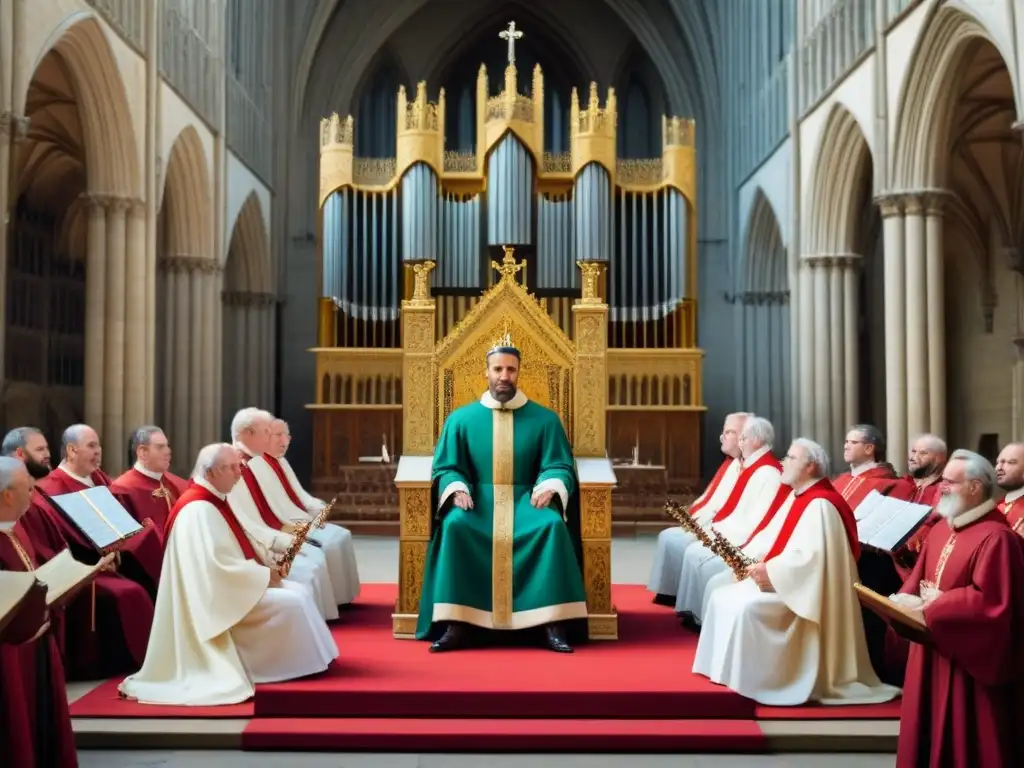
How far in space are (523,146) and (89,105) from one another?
22.1 feet

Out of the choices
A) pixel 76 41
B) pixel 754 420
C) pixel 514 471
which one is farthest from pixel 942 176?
pixel 76 41

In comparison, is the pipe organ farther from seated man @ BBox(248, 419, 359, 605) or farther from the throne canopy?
the throne canopy

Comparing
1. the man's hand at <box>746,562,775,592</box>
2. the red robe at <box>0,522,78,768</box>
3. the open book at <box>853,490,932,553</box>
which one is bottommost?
the red robe at <box>0,522,78,768</box>

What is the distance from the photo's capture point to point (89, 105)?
13.3 m

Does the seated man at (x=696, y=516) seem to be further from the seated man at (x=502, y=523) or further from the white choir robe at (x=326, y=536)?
the white choir robe at (x=326, y=536)

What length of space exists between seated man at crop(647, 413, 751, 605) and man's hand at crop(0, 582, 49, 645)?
5.01 meters

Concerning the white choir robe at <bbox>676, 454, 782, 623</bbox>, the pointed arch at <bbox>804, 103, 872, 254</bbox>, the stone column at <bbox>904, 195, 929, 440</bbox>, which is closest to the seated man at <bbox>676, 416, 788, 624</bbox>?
the white choir robe at <bbox>676, 454, 782, 623</bbox>

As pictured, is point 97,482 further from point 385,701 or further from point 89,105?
point 89,105

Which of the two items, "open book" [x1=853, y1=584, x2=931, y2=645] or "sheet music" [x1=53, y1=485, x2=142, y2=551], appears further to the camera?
"sheet music" [x1=53, y1=485, x2=142, y2=551]

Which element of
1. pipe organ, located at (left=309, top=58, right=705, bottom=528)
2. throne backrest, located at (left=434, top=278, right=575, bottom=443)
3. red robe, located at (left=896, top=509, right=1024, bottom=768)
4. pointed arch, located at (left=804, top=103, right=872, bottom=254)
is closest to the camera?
red robe, located at (left=896, top=509, right=1024, bottom=768)

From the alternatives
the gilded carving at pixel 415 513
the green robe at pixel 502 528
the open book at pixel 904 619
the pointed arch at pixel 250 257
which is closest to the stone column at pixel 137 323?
the pointed arch at pixel 250 257

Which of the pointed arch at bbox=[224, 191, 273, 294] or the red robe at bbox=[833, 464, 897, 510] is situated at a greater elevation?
the pointed arch at bbox=[224, 191, 273, 294]

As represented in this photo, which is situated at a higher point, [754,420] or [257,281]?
[257,281]

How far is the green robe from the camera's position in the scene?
6895 mm
